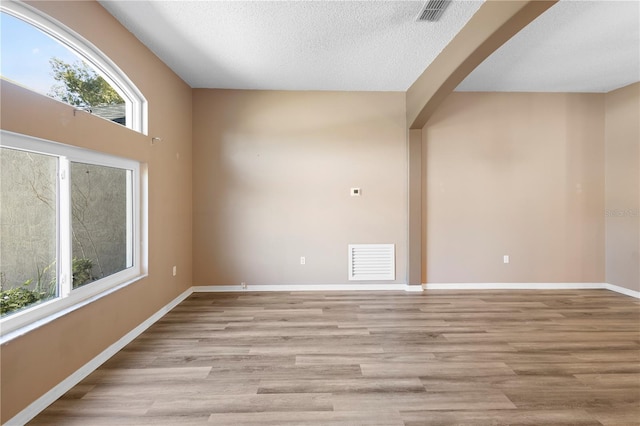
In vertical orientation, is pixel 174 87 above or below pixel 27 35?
above

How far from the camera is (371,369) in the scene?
226cm

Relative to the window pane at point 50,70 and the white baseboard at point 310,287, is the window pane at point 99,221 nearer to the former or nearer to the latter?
the window pane at point 50,70

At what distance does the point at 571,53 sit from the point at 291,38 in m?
2.96

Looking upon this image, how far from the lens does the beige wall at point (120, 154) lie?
5.48 ft

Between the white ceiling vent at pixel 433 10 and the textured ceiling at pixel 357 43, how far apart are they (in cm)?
5

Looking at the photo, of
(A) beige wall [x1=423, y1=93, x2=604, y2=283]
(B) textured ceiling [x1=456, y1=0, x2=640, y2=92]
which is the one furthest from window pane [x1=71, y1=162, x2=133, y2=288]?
(B) textured ceiling [x1=456, y1=0, x2=640, y2=92]

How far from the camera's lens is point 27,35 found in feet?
6.17

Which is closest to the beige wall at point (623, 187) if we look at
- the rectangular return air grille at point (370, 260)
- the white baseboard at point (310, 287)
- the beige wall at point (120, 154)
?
the white baseboard at point (310, 287)

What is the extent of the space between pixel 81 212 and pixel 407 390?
2759mm

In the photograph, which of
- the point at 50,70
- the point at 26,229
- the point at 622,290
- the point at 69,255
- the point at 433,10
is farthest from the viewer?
the point at 622,290

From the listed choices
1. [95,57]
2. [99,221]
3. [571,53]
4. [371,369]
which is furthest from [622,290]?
[95,57]

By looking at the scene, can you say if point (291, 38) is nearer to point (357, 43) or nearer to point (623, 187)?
point (357, 43)

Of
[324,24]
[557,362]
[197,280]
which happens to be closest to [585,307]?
[557,362]

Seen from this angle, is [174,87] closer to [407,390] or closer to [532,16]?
[532,16]
